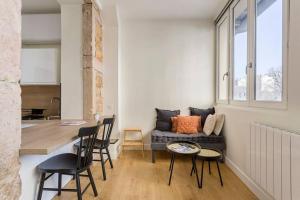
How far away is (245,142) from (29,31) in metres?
4.03

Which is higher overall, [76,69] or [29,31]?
[29,31]

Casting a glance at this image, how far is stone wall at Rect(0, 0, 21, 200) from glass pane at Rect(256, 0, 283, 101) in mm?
2275

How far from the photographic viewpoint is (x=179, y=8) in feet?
12.3

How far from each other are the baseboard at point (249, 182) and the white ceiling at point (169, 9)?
275 centimetres

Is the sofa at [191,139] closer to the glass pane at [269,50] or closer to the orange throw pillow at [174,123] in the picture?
the orange throw pillow at [174,123]

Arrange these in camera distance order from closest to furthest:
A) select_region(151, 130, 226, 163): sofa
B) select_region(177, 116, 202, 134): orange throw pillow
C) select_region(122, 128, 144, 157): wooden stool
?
1. select_region(151, 130, 226, 163): sofa
2. select_region(177, 116, 202, 134): orange throw pillow
3. select_region(122, 128, 144, 157): wooden stool

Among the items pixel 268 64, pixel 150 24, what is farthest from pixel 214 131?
pixel 150 24

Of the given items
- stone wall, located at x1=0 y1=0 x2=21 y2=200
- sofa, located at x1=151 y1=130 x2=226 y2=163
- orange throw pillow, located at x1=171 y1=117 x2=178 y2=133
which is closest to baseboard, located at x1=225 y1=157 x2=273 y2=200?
sofa, located at x1=151 y1=130 x2=226 y2=163

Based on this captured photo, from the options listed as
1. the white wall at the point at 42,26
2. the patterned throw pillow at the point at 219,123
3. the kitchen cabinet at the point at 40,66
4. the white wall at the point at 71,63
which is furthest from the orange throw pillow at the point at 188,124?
the white wall at the point at 42,26

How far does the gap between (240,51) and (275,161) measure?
6.00 feet

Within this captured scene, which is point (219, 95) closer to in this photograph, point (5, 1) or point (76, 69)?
point (76, 69)

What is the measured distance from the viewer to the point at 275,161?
1850mm

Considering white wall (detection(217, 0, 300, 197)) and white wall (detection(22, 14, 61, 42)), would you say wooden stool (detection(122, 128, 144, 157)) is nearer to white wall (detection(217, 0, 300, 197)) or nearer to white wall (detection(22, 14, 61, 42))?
white wall (detection(217, 0, 300, 197))

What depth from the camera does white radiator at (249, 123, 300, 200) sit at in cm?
158
